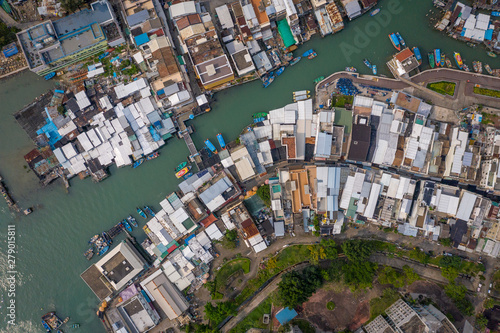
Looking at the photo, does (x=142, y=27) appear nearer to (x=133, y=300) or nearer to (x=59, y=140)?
(x=59, y=140)

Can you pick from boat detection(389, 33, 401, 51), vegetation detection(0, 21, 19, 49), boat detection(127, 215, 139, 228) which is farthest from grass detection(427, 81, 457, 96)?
vegetation detection(0, 21, 19, 49)

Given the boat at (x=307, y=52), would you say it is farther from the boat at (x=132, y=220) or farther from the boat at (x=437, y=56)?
the boat at (x=132, y=220)

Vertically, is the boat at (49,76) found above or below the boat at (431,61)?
above

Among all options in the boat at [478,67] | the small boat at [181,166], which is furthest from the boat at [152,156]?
the boat at [478,67]

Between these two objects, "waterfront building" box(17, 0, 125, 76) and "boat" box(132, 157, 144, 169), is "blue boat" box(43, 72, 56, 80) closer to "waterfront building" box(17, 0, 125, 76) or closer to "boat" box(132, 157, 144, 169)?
"waterfront building" box(17, 0, 125, 76)

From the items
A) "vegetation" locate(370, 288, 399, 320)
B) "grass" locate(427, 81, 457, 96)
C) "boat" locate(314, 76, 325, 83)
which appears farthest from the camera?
"boat" locate(314, 76, 325, 83)

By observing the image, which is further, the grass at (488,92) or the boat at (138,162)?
the boat at (138,162)

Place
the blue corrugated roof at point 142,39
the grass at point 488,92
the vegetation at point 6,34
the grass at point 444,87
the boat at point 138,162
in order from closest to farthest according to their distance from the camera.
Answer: the blue corrugated roof at point 142,39 → the vegetation at point 6,34 → the grass at point 488,92 → the grass at point 444,87 → the boat at point 138,162
